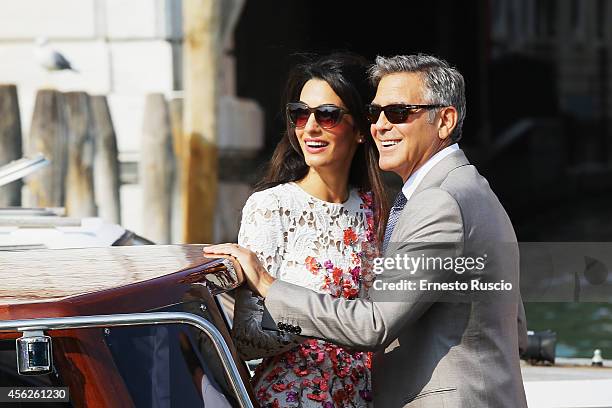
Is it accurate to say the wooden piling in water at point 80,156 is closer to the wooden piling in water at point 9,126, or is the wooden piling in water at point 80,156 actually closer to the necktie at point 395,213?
the wooden piling in water at point 9,126

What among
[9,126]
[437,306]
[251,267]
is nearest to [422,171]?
[437,306]

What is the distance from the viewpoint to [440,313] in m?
2.35

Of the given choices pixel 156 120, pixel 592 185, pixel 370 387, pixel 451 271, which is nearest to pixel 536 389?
pixel 370 387

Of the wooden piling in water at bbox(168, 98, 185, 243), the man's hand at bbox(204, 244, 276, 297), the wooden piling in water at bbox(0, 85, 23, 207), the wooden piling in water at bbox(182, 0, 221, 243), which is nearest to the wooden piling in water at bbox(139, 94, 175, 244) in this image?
the wooden piling in water at bbox(168, 98, 185, 243)

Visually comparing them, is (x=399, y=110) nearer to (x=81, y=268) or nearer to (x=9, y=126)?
(x=81, y=268)

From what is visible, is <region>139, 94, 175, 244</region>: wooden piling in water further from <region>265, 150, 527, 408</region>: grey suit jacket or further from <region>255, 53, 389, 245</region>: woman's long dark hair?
<region>265, 150, 527, 408</region>: grey suit jacket

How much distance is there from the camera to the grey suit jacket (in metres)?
2.32

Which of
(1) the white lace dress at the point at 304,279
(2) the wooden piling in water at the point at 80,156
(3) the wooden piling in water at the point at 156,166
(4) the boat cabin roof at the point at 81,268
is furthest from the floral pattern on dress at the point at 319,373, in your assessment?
(3) the wooden piling in water at the point at 156,166

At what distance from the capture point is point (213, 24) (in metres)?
10.3

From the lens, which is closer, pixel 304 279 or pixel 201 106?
pixel 304 279

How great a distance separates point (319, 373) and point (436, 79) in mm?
720

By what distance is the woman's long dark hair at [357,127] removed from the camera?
9.29 feet

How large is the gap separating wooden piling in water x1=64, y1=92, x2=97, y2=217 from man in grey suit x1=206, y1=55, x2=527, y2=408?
7175 millimetres

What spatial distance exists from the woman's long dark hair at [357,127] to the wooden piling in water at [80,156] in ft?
21.7
